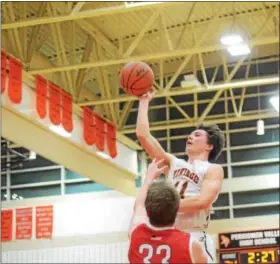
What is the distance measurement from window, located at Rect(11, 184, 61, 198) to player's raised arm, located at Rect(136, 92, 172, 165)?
1686 cm

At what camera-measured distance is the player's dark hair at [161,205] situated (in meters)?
3.67

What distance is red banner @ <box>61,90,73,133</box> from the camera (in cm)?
1562

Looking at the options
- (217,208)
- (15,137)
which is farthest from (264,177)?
(15,137)

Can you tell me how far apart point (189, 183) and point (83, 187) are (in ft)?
55.3

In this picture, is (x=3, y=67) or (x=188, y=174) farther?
(x=3, y=67)

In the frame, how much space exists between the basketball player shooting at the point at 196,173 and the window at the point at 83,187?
1647 cm

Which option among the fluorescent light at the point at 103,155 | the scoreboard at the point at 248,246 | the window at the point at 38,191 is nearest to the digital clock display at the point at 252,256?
the scoreboard at the point at 248,246

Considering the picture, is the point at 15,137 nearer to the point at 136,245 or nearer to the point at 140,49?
the point at 140,49

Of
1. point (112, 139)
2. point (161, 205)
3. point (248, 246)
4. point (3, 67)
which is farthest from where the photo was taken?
point (112, 139)

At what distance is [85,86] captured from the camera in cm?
2016

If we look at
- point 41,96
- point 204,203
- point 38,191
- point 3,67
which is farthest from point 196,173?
Answer: point 38,191

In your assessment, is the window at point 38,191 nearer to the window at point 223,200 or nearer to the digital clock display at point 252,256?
the window at point 223,200

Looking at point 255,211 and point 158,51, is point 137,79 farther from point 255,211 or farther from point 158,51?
point 255,211

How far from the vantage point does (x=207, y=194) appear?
486 centimetres
